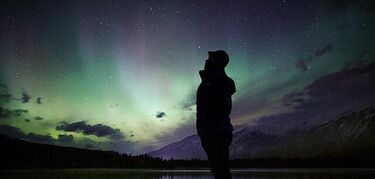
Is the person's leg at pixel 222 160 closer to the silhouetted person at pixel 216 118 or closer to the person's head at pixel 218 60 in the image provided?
the silhouetted person at pixel 216 118

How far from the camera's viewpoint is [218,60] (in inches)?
307

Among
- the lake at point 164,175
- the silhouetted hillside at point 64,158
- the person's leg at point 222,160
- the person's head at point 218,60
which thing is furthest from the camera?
the silhouetted hillside at point 64,158

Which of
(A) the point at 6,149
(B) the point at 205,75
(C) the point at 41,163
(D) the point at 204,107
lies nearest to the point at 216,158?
(D) the point at 204,107

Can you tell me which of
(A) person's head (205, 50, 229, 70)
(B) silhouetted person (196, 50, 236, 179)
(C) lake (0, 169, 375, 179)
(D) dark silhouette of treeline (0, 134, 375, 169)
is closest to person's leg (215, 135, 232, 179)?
(B) silhouetted person (196, 50, 236, 179)

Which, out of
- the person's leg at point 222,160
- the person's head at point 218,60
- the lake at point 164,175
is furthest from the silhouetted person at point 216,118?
the lake at point 164,175

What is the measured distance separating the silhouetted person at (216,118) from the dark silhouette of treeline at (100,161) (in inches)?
5211

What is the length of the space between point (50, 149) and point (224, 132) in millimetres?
184999

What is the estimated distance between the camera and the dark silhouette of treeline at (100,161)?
14450 cm

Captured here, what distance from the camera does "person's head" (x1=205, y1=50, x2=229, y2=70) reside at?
7.79 meters

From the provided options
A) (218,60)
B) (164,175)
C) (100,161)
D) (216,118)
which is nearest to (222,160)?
(216,118)

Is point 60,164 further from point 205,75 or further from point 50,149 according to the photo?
point 205,75

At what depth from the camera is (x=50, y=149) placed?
181875mm

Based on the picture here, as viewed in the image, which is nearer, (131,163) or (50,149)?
(131,163)

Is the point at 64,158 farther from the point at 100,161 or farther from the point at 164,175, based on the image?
the point at 164,175
